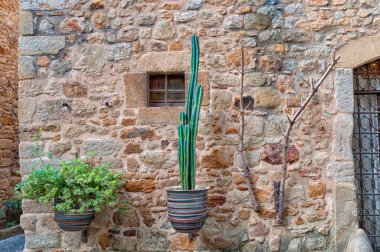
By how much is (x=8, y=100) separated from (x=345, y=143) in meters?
4.76

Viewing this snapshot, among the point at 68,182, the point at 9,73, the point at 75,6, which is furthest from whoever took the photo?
the point at 9,73

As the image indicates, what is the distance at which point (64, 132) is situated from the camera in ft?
11.0

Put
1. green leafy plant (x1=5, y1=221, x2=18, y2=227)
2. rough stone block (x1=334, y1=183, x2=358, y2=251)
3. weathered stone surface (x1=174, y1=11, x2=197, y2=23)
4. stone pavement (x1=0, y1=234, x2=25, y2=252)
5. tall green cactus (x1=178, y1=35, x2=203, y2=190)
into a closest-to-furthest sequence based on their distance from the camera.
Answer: tall green cactus (x1=178, y1=35, x2=203, y2=190), rough stone block (x1=334, y1=183, x2=358, y2=251), weathered stone surface (x1=174, y1=11, x2=197, y2=23), stone pavement (x1=0, y1=234, x2=25, y2=252), green leafy plant (x1=5, y1=221, x2=18, y2=227)

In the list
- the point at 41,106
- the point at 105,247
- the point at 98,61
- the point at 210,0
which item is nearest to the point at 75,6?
the point at 98,61

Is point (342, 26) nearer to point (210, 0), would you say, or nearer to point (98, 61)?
point (210, 0)

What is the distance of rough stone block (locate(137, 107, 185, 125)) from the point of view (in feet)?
10.9

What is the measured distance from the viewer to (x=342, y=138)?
3221 mm

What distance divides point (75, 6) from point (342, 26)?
244cm

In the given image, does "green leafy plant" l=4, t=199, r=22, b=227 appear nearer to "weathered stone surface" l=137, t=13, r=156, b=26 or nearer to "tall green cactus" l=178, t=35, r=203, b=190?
"tall green cactus" l=178, t=35, r=203, b=190

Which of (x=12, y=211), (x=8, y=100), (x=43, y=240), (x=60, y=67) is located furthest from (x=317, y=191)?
(x=8, y=100)

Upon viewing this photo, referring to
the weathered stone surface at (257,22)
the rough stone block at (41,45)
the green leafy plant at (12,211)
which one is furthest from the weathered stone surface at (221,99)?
the green leafy plant at (12,211)

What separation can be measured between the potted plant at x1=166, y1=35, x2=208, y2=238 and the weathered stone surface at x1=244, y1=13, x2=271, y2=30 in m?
0.56

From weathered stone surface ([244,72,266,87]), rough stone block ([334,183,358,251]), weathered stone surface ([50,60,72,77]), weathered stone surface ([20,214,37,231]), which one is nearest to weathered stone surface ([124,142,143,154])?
weathered stone surface ([50,60,72,77])

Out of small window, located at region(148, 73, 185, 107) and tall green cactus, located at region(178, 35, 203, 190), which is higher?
small window, located at region(148, 73, 185, 107)
